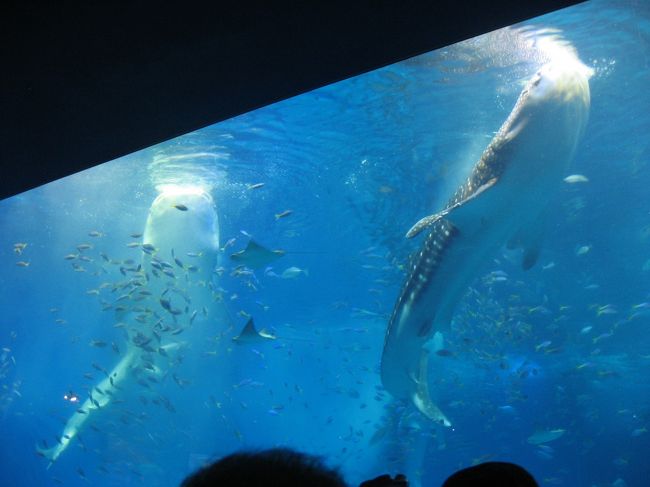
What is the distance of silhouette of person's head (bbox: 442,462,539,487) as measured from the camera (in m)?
1.10

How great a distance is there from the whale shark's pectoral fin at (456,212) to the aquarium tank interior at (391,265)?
0.14ft

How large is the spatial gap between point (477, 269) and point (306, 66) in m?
6.83

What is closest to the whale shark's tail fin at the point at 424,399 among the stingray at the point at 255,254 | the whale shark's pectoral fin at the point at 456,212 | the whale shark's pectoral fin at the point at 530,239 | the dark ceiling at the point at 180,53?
the whale shark's pectoral fin at the point at 530,239

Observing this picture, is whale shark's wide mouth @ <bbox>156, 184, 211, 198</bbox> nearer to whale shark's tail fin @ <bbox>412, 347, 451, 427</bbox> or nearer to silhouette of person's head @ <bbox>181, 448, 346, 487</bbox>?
whale shark's tail fin @ <bbox>412, 347, 451, 427</bbox>

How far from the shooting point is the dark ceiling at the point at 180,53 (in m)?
2.38

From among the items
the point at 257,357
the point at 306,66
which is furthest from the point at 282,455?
the point at 257,357

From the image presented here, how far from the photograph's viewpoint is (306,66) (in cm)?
286

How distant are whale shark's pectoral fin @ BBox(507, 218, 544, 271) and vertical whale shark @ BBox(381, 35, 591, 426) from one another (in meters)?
0.02

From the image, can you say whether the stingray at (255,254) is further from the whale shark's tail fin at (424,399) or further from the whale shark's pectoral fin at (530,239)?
the whale shark's pectoral fin at (530,239)

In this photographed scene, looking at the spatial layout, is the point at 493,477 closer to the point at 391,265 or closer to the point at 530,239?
the point at 530,239

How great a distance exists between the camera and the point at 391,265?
17.0 meters

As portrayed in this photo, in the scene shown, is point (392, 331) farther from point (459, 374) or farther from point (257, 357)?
point (257, 357)

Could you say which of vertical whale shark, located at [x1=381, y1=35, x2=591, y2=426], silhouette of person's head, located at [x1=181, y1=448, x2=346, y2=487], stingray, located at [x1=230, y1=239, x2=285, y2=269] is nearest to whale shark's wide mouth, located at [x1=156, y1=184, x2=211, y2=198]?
stingray, located at [x1=230, y1=239, x2=285, y2=269]

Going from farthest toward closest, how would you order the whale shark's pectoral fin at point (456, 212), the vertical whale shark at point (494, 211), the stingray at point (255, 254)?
the stingray at point (255, 254) → the whale shark's pectoral fin at point (456, 212) → the vertical whale shark at point (494, 211)
